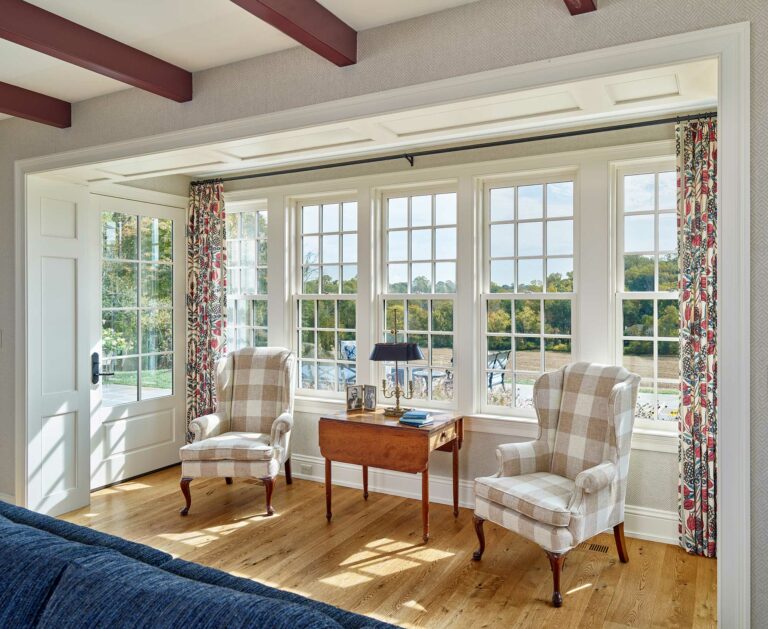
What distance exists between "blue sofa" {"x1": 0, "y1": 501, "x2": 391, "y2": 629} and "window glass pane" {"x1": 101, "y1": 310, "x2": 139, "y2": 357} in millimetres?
3271

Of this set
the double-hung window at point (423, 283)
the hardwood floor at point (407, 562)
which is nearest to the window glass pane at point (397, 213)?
the double-hung window at point (423, 283)

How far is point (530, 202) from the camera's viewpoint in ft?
12.9

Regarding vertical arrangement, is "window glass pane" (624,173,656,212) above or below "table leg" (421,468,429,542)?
above

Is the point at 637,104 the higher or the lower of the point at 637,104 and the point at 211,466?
the higher

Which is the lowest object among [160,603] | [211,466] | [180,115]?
[211,466]

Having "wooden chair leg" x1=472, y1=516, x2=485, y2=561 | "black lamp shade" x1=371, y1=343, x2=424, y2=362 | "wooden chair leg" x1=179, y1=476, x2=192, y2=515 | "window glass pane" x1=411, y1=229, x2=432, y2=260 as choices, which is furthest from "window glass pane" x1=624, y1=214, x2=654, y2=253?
"wooden chair leg" x1=179, y1=476, x2=192, y2=515

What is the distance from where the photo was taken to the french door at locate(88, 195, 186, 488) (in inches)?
175

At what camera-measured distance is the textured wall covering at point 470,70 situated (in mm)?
1922

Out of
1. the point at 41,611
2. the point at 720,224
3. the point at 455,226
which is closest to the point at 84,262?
the point at 455,226

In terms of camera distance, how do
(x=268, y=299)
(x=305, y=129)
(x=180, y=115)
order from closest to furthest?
(x=305, y=129) < (x=180, y=115) < (x=268, y=299)

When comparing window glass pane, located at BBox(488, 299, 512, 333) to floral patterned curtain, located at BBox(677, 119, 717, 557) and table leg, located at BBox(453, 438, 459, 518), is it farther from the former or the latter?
floral patterned curtain, located at BBox(677, 119, 717, 557)

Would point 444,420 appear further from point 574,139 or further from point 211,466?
point 574,139

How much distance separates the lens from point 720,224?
1982 millimetres

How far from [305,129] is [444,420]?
2.01 metres
